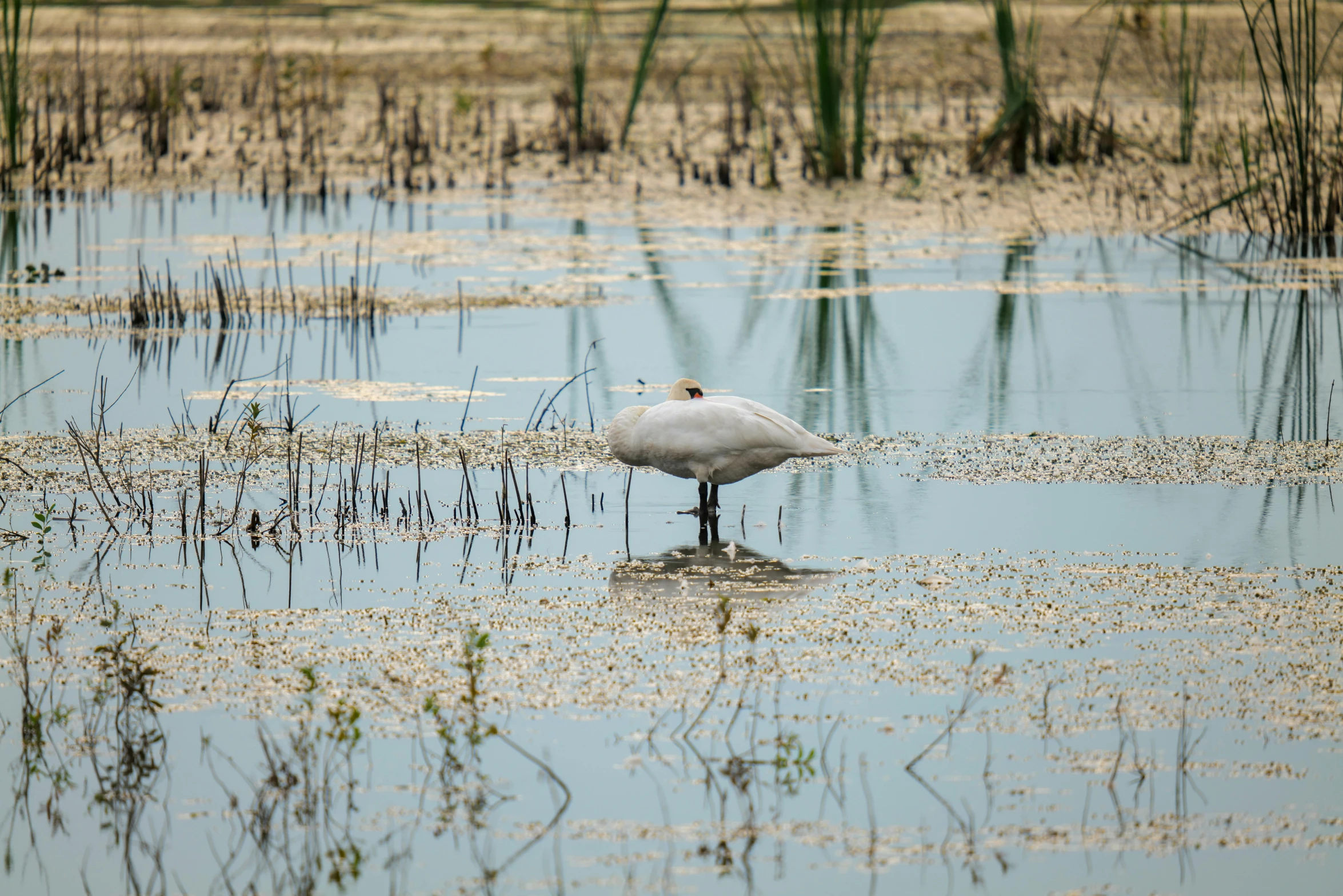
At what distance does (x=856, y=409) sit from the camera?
7.57m

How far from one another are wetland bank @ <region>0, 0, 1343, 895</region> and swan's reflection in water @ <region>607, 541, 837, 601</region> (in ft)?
0.07

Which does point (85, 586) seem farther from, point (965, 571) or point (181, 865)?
point (965, 571)

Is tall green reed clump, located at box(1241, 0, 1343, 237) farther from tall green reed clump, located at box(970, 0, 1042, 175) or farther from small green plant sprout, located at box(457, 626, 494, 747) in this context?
small green plant sprout, located at box(457, 626, 494, 747)

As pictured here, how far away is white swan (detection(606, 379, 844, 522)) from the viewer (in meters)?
5.43

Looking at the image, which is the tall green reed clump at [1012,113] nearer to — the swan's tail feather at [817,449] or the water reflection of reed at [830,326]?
the water reflection of reed at [830,326]

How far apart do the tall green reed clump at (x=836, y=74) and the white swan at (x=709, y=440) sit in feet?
29.4

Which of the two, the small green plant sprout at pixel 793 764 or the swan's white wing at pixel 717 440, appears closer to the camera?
the small green plant sprout at pixel 793 764

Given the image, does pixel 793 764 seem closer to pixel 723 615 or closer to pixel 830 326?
pixel 723 615

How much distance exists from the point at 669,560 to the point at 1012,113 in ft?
35.3

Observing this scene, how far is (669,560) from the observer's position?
5.21m

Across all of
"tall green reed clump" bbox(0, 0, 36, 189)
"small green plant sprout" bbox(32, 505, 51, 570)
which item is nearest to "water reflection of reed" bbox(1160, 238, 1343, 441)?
"small green plant sprout" bbox(32, 505, 51, 570)

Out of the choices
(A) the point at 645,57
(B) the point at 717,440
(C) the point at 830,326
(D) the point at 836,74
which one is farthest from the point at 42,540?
(D) the point at 836,74

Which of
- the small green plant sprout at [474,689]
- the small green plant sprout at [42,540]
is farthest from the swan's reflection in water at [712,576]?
the small green plant sprout at [42,540]

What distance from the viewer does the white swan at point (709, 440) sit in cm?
543
